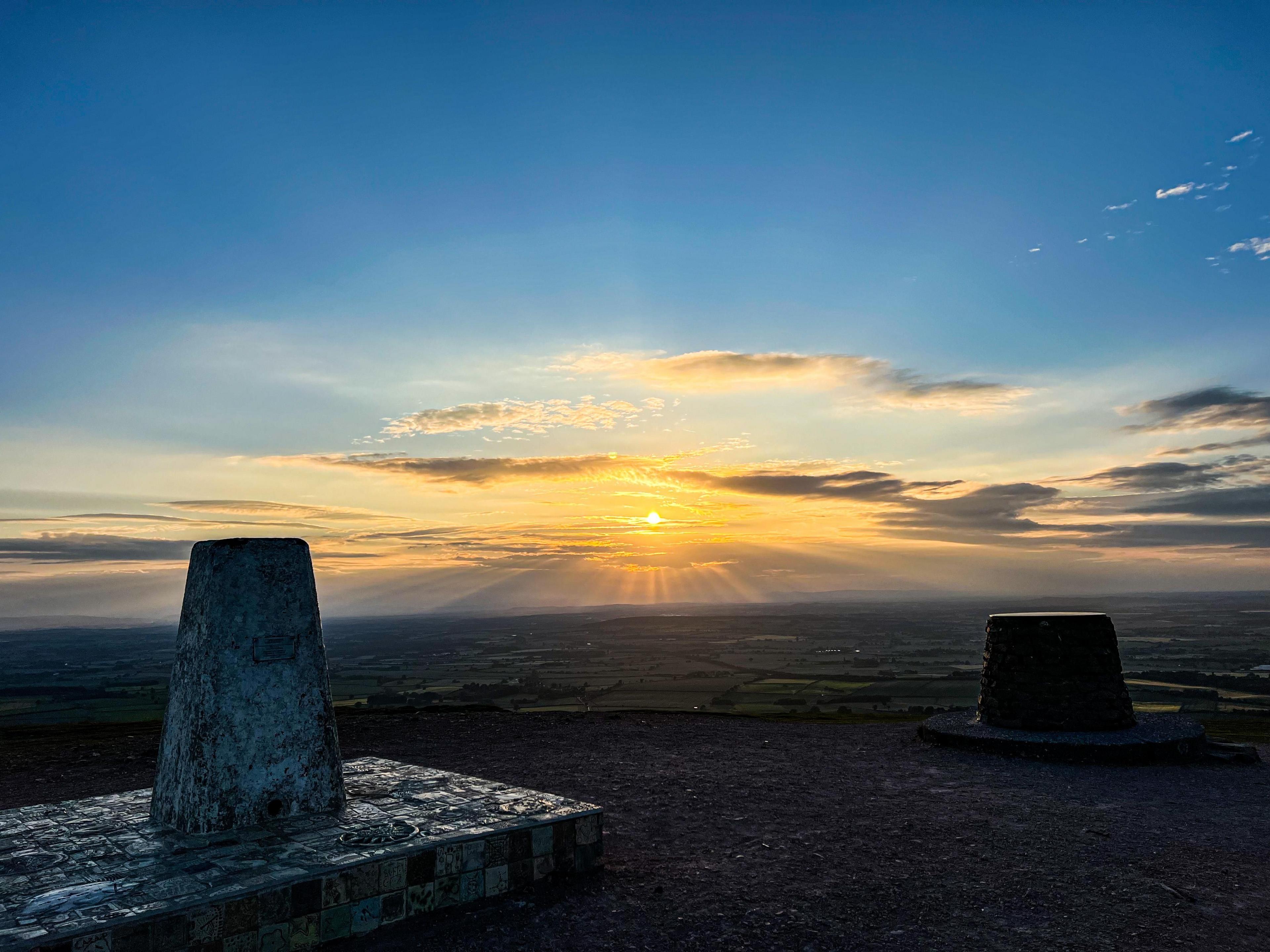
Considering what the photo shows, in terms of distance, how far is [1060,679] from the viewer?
13.1 metres

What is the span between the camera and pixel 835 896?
616cm

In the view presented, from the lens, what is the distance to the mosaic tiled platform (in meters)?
4.66

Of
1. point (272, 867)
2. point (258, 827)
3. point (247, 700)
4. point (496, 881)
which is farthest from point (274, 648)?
point (496, 881)

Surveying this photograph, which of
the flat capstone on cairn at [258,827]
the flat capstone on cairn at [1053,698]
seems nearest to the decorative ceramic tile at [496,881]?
the flat capstone on cairn at [258,827]

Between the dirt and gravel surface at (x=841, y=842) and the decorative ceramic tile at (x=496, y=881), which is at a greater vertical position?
the decorative ceramic tile at (x=496, y=881)

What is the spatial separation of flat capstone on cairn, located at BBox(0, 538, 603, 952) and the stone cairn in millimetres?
9237

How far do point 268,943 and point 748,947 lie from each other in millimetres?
3004

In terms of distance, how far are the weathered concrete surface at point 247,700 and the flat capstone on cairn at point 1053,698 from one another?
32.4ft

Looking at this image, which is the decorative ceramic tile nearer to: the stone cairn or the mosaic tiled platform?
the mosaic tiled platform

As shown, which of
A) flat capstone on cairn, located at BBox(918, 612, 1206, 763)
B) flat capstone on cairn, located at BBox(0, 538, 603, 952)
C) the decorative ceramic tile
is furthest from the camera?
flat capstone on cairn, located at BBox(918, 612, 1206, 763)

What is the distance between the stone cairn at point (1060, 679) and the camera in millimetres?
12953

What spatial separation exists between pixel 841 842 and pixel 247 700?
5414 mm

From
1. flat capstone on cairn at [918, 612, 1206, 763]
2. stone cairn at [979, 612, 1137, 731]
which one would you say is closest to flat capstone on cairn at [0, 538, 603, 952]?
flat capstone on cairn at [918, 612, 1206, 763]

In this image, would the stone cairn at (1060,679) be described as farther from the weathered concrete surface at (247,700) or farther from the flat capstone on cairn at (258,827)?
the weathered concrete surface at (247,700)
